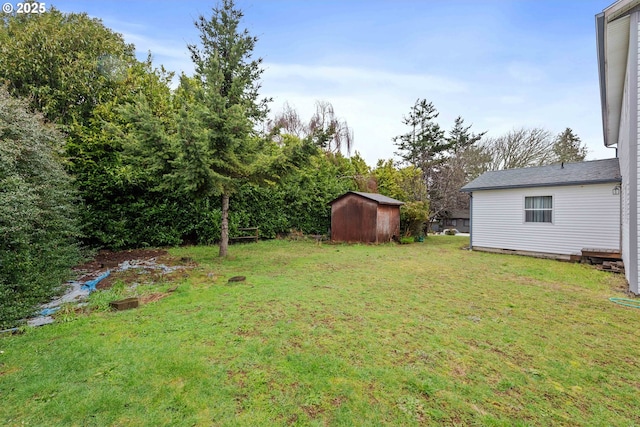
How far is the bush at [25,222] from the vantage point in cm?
344

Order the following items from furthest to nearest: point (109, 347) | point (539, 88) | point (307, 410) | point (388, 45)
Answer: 1. point (539, 88)
2. point (388, 45)
3. point (109, 347)
4. point (307, 410)

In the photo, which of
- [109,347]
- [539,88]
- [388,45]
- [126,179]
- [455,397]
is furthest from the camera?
[539,88]

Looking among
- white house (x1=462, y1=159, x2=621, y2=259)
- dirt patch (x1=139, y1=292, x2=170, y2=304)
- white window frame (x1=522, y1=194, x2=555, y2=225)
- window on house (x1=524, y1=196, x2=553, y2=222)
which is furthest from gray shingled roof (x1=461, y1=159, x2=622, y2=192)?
dirt patch (x1=139, y1=292, x2=170, y2=304)

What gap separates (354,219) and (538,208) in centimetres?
668

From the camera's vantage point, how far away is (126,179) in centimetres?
889

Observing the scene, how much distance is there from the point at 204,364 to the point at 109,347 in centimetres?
111

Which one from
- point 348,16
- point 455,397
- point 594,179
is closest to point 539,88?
point 594,179

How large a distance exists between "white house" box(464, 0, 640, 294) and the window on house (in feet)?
0.08

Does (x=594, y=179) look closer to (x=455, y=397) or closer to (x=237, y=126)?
(x=455, y=397)

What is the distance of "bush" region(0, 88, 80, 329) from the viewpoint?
11.3 ft

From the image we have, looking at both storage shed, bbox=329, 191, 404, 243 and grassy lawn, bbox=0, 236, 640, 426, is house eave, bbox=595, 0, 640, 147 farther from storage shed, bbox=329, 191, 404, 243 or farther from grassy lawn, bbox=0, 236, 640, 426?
storage shed, bbox=329, 191, 404, 243

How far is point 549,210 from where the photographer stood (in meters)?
8.97

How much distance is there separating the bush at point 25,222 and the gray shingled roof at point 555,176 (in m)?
12.1

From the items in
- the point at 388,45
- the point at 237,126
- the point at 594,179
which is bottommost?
the point at 594,179
